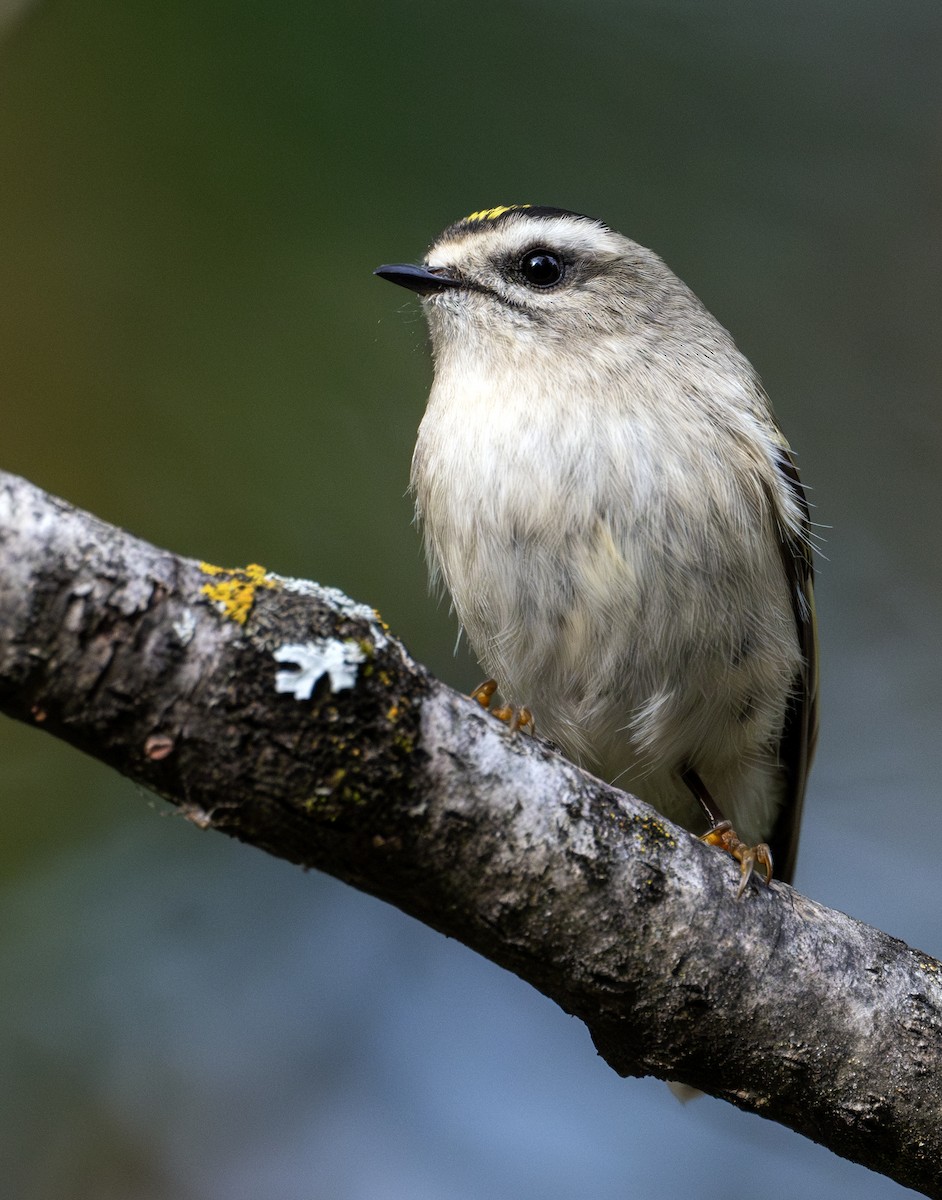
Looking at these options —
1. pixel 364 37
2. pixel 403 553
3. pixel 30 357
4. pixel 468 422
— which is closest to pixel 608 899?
pixel 468 422

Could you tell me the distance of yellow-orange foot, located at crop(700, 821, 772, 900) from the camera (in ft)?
6.67

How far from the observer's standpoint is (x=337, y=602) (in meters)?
1.50

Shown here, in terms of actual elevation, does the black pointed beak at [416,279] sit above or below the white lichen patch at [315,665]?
above

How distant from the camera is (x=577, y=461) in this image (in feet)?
8.23

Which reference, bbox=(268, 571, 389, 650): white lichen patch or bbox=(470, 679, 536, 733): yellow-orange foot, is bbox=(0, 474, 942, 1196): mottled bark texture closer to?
bbox=(268, 571, 389, 650): white lichen patch

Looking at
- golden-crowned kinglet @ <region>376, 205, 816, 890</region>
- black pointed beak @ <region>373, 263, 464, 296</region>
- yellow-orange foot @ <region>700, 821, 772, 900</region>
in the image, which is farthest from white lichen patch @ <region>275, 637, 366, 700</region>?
black pointed beak @ <region>373, 263, 464, 296</region>

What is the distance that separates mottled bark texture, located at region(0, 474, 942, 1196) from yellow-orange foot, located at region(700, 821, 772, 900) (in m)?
0.03

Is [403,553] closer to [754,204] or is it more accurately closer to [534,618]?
[534,618]

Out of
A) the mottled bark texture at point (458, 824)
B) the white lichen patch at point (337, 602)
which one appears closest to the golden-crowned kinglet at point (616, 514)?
the mottled bark texture at point (458, 824)

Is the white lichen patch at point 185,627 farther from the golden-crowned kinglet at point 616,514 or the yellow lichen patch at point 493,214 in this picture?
the yellow lichen patch at point 493,214

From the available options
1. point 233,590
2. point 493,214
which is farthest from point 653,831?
point 493,214

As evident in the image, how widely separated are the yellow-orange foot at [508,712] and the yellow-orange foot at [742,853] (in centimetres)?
43

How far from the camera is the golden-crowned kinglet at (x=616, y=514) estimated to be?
252cm

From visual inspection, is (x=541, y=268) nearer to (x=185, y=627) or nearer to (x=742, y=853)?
(x=742, y=853)
